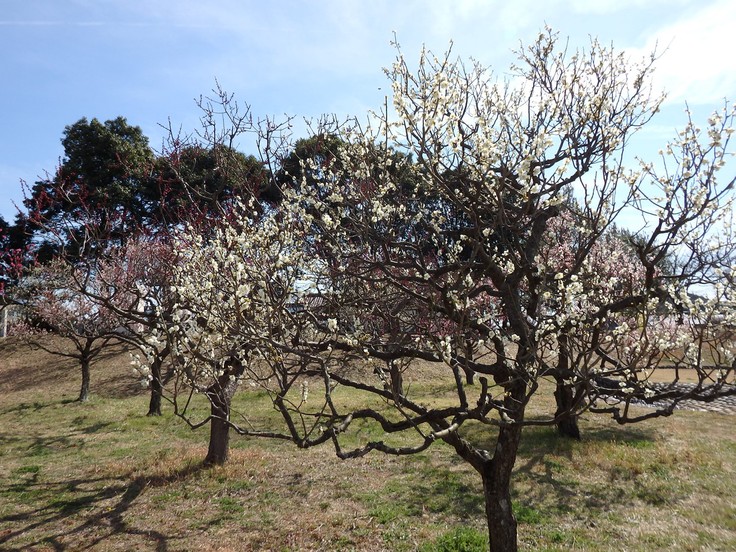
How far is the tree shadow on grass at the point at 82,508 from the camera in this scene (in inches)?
350

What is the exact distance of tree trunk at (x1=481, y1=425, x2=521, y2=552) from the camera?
6859 mm

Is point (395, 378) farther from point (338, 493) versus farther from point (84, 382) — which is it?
point (84, 382)

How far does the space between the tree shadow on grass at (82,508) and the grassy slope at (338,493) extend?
0.13ft

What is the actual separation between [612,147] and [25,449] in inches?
702

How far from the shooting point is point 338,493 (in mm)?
10945

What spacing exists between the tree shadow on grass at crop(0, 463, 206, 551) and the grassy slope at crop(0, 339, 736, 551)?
40 mm

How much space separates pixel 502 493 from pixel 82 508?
893cm

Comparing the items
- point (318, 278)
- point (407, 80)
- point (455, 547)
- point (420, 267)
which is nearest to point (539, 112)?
point (407, 80)

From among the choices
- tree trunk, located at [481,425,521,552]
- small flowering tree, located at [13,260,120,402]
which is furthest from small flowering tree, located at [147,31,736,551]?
small flowering tree, located at [13,260,120,402]

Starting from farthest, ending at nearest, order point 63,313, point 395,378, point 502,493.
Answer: point 63,313 < point 395,378 < point 502,493

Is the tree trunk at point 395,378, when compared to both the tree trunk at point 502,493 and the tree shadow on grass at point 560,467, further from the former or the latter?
the tree shadow on grass at point 560,467

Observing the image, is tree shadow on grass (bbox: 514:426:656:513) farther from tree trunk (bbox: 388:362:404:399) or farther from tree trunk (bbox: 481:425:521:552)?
tree trunk (bbox: 388:362:404:399)

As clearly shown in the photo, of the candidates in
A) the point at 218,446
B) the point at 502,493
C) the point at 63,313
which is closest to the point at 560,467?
the point at 502,493

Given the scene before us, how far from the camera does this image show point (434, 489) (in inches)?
434
